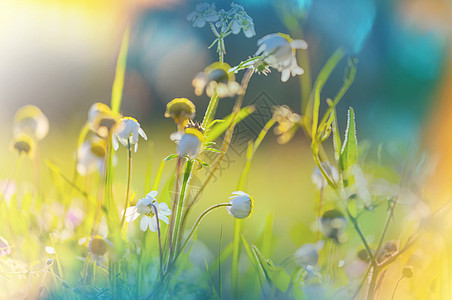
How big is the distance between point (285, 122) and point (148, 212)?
0.45 ft

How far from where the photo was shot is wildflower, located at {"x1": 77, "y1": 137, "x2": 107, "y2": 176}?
375mm

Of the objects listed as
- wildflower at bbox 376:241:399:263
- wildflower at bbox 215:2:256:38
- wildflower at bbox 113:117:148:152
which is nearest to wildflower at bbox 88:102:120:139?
wildflower at bbox 113:117:148:152

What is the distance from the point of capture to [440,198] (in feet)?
1.13

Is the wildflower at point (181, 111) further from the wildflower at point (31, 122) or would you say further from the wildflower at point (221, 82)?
the wildflower at point (31, 122)

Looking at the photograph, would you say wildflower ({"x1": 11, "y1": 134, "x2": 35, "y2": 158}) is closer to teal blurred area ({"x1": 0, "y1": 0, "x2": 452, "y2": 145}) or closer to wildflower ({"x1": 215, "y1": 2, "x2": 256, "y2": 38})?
teal blurred area ({"x1": 0, "y1": 0, "x2": 452, "y2": 145})

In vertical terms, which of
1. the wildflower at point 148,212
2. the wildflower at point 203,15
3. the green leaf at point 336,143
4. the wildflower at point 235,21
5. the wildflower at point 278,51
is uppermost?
the wildflower at point 203,15

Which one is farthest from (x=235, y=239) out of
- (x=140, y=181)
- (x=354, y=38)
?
(x=354, y=38)

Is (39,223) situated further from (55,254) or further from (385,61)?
(385,61)

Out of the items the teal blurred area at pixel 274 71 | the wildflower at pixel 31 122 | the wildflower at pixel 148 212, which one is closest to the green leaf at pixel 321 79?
the teal blurred area at pixel 274 71

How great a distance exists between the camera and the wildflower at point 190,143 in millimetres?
271

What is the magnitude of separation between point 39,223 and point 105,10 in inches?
8.2

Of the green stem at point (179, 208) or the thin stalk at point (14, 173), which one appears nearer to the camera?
the green stem at point (179, 208)

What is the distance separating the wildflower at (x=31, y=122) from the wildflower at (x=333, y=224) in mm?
269

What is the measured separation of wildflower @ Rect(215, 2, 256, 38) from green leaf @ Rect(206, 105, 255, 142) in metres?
0.06
